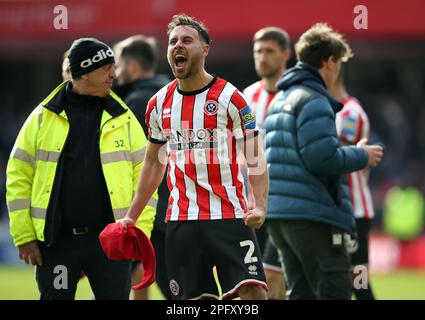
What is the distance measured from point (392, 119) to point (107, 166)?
18.6 metres

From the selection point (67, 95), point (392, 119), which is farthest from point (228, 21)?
point (67, 95)

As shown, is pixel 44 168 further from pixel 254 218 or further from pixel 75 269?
pixel 254 218

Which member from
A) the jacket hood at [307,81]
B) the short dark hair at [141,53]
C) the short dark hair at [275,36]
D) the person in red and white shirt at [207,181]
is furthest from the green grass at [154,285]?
the person in red and white shirt at [207,181]

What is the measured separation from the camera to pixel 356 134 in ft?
25.9

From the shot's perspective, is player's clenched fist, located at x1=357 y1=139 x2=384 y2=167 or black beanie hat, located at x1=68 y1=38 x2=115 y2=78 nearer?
black beanie hat, located at x1=68 y1=38 x2=115 y2=78

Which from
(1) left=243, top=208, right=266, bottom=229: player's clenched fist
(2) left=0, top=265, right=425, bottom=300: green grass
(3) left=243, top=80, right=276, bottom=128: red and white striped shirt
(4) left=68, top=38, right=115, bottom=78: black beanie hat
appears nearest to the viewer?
(1) left=243, top=208, right=266, bottom=229: player's clenched fist

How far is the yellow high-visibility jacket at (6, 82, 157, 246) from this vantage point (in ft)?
20.0

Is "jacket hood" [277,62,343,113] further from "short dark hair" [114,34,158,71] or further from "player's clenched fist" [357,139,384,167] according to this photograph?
"short dark hair" [114,34,158,71]

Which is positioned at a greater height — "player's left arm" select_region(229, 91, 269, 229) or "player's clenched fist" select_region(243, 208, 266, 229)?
"player's left arm" select_region(229, 91, 269, 229)

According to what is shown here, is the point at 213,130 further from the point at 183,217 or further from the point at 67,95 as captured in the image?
the point at 67,95

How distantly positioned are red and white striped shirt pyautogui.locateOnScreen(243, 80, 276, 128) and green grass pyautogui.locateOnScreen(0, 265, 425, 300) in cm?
308

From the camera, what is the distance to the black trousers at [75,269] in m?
6.09

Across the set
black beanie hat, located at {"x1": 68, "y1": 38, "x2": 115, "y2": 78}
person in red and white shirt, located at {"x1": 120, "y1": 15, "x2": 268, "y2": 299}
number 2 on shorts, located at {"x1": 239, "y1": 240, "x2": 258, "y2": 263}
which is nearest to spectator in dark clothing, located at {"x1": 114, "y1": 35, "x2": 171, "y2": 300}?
black beanie hat, located at {"x1": 68, "y1": 38, "x2": 115, "y2": 78}
